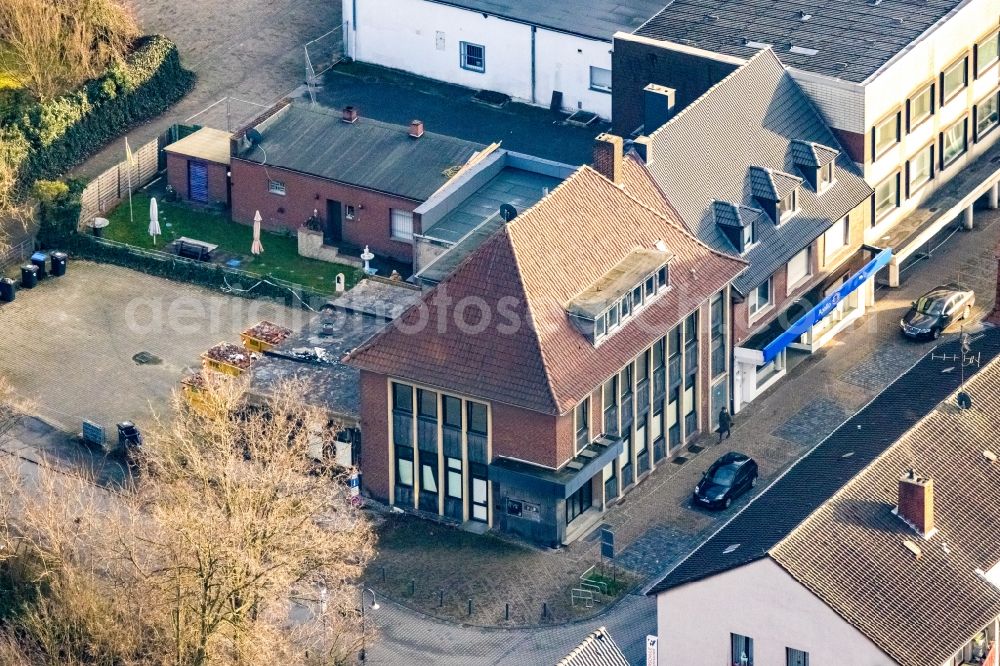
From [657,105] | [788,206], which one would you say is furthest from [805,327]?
[657,105]

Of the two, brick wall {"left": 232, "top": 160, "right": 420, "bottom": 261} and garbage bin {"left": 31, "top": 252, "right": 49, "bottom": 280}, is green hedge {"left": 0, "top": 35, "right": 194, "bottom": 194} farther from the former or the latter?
brick wall {"left": 232, "top": 160, "right": 420, "bottom": 261}

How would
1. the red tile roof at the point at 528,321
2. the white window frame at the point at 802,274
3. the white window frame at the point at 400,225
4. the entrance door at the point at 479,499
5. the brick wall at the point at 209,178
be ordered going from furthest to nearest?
the brick wall at the point at 209,178 < the white window frame at the point at 400,225 < the white window frame at the point at 802,274 < the entrance door at the point at 479,499 < the red tile roof at the point at 528,321

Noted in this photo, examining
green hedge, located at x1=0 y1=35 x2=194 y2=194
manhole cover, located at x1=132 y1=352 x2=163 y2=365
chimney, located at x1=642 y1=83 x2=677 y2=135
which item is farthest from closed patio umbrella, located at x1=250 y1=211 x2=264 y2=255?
chimney, located at x1=642 y1=83 x2=677 y2=135

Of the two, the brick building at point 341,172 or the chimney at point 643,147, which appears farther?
the brick building at point 341,172

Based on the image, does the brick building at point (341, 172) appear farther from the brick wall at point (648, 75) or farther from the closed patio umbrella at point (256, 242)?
the brick wall at point (648, 75)

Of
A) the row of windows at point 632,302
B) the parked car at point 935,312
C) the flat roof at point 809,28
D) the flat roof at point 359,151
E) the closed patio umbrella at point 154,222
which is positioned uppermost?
the flat roof at point 809,28

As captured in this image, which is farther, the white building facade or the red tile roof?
the white building facade

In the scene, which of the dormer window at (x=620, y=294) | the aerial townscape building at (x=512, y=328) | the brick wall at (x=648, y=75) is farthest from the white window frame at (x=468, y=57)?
the dormer window at (x=620, y=294)
